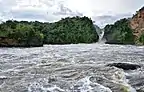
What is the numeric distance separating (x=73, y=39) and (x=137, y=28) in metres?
32.2

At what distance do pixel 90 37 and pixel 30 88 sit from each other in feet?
466

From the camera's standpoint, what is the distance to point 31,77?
23.5m

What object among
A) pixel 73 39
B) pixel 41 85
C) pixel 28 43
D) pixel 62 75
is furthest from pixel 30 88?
pixel 73 39

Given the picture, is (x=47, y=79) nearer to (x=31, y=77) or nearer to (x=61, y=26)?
(x=31, y=77)

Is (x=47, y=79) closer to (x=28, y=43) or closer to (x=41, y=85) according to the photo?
(x=41, y=85)

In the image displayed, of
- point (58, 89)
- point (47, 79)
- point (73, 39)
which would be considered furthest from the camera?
point (73, 39)

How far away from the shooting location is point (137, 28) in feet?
433

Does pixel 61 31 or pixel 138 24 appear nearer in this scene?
pixel 138 24

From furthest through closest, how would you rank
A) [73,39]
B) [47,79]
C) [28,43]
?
[73,39]
[28,43]
[47,79]

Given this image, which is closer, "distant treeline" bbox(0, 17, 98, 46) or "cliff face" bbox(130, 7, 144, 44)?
"distant treeline" bbox(0, 17, 98, 46)

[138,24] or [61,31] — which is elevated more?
[138,24]

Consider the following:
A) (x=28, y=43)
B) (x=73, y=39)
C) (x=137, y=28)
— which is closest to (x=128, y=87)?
(x=28, y=43)

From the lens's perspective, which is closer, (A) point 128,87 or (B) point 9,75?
(A) point 128,87

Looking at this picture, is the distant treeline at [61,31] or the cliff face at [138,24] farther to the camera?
the cliff face at [138,24]
